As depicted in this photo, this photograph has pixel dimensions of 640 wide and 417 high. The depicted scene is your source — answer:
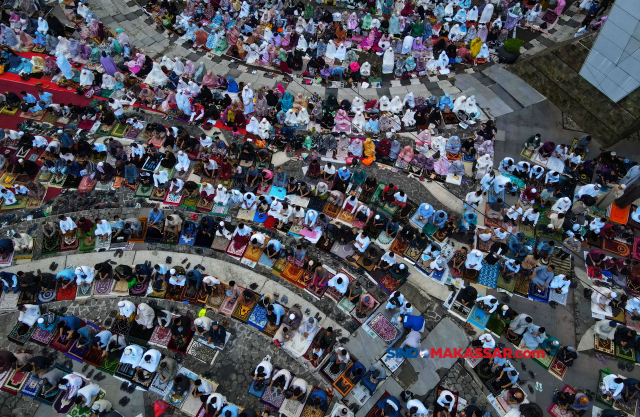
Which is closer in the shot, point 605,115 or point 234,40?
point 605,115

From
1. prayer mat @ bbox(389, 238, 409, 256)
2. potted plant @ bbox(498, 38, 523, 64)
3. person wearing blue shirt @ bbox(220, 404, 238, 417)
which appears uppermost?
potted plant @ bbox(498, 38, 523, 64)

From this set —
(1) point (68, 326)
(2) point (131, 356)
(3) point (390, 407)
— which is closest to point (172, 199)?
(1) point (68, 326)

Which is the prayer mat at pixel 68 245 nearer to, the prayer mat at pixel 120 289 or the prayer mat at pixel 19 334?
the prayer mat at pixel 120 289

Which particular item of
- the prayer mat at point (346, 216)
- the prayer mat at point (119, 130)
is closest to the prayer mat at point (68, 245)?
the prayer mat at point (119, 130)

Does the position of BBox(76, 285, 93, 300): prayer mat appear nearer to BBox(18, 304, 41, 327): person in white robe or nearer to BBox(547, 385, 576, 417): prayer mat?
BBox(18, 304, 41, 327): person in white robe

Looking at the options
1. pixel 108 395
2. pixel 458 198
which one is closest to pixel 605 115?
pixel 458 198

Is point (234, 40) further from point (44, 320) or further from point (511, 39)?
point (44, 320)

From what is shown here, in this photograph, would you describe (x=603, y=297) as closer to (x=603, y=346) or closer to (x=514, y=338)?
(x=603, y=346)

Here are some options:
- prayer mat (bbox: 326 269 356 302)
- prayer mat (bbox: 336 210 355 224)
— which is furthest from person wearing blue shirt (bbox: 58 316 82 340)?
prayer mat (bbox: 336 210 355 224)
